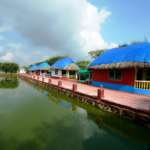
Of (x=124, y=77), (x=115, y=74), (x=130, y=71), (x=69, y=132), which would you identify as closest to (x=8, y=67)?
(x=115, y=74)

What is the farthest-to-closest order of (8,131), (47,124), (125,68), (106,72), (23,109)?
(106,72) → (125,68) → (23,109) → (47,124) → (8,131)

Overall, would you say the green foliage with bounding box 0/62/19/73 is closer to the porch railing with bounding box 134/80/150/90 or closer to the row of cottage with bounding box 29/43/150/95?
the row of cottage with bounding box 29/43/150/95

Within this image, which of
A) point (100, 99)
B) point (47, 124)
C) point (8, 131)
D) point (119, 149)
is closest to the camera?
point (119, 149)

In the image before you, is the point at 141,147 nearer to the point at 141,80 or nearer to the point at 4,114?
the point at 4,114

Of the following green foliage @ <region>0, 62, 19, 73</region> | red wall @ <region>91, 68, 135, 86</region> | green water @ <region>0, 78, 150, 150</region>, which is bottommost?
green water @ <region>0, 78, 150, 150</region>

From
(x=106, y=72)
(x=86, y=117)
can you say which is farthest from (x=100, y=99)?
(x=106, y=72)

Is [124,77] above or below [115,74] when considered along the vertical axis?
below

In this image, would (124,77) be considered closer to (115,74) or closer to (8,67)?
(115,74)

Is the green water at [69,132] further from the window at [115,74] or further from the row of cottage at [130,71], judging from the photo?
the window at [115,74]

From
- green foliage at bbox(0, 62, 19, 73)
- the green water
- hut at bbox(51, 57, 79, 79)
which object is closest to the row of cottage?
the green water

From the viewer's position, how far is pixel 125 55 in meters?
20.0

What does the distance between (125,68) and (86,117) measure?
761 cm

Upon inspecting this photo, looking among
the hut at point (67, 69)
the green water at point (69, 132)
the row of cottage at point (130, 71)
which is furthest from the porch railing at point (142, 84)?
the hut at point (67, 69)

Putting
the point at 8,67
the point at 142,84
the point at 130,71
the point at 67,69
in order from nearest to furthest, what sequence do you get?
the point at 142,84
the point at 130,71
the point at 67,69
the point at 8,67
